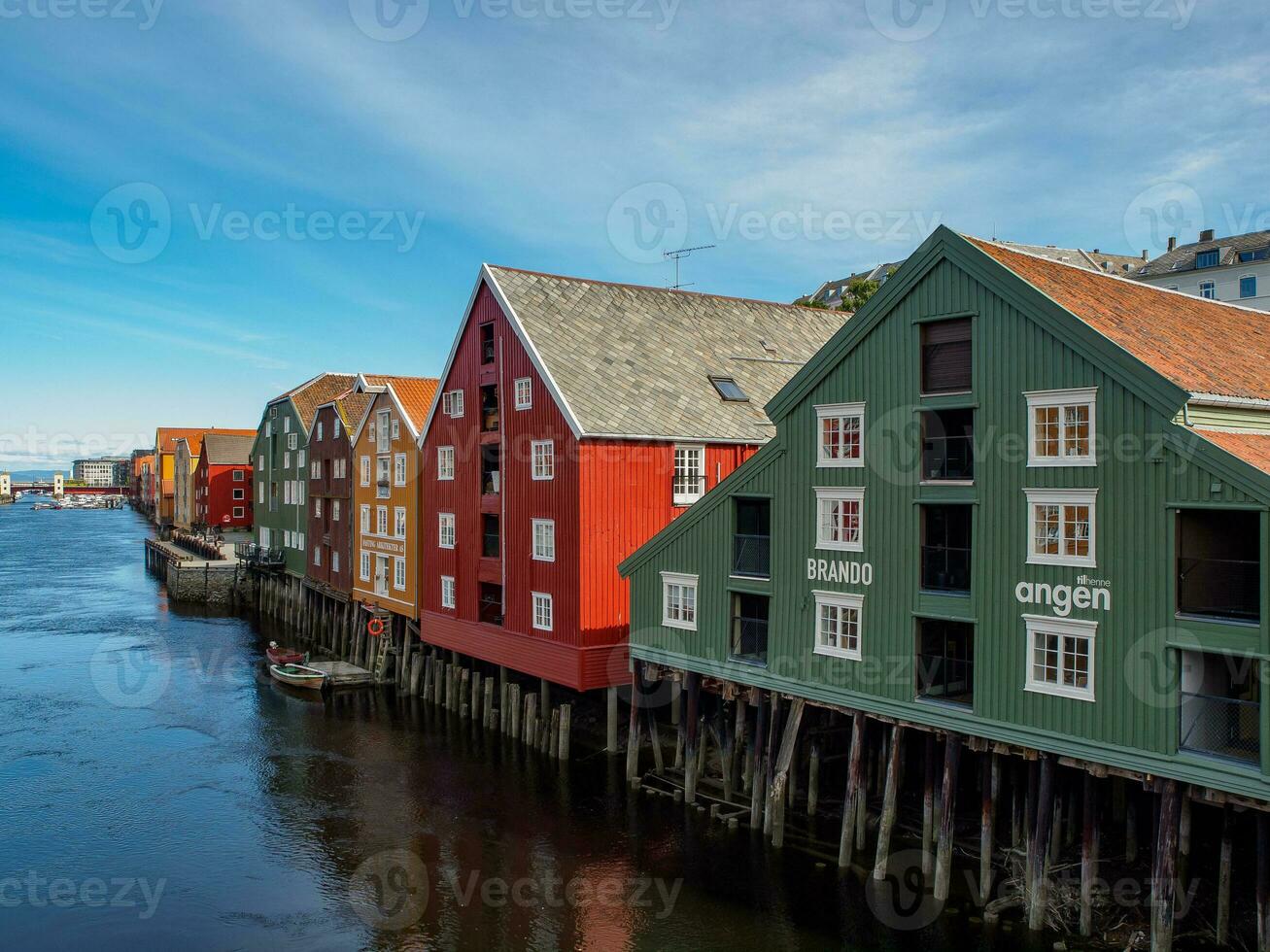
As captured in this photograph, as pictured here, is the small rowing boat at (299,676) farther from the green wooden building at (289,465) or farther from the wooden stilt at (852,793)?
the wooden stilt at (852,793)

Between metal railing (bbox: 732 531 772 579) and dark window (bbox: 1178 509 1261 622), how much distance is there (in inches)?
404

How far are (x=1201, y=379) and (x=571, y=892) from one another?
17592 millimetres

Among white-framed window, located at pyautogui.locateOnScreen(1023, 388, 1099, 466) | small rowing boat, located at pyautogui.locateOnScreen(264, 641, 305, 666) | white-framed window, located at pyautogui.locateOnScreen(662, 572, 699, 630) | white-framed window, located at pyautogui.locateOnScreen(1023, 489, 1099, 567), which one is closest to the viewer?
white-framed window, located at pyautogui.locateOnScreen(1023, 489, 1099, 567)

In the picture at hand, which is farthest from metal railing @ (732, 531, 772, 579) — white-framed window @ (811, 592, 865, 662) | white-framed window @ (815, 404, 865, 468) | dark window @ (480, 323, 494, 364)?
dark window @ (480, 323, 494, 364)

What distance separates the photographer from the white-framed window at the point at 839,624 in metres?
23.7

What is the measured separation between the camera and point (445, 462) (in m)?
41.8

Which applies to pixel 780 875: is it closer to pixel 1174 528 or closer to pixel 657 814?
pixel 657 814

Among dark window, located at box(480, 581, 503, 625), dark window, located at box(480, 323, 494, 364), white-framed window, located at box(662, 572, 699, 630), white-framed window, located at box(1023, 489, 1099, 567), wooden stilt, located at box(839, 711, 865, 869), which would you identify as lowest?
wooden stilt, located at box(839, 711, 865, 869)

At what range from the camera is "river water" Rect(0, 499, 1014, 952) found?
73.0 feet

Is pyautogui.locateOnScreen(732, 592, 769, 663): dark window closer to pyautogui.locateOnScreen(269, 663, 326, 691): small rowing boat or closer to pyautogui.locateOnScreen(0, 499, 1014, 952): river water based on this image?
pyautogui.locateOnScreen(0, 499, 1014, 952): river water

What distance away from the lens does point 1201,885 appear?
21.0 m

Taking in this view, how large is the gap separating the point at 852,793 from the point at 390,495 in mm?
31054

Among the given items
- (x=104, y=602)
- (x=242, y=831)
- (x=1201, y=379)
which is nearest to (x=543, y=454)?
(x=242, y=831)

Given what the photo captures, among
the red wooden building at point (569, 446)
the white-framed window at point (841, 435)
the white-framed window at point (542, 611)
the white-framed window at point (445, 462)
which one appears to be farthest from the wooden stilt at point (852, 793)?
the white-framed window at point (445, 462)
